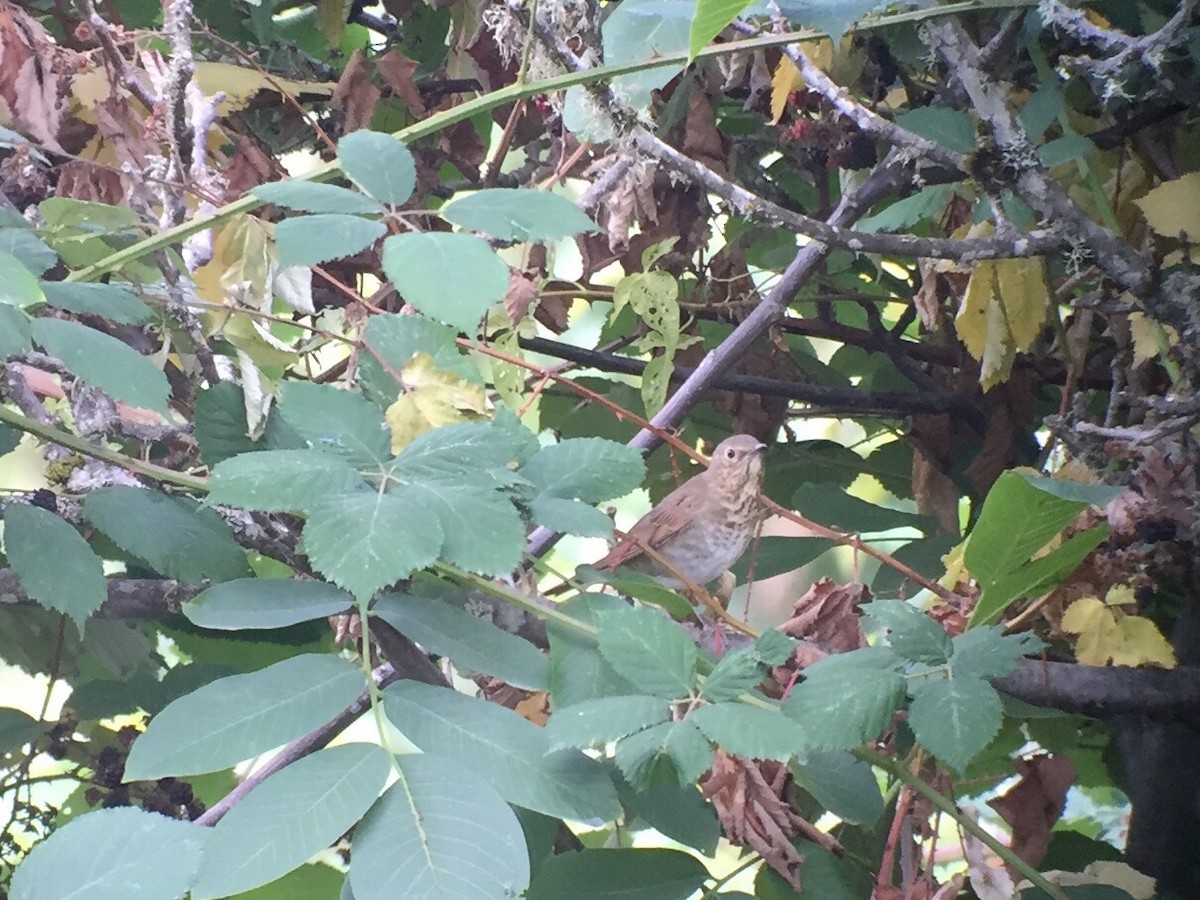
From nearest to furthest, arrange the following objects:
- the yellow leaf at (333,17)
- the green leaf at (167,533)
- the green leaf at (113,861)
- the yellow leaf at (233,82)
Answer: the green leaf at (113,861)
the green leaf at (167,533)
the yellow leaf at (233,82)
the yellow leaf at (333,17)

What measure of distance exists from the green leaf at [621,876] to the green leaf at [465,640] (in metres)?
0.12

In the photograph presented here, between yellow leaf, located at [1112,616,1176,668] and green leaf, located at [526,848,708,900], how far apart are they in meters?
0.32

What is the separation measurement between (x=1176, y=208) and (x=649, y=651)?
21.0 inches

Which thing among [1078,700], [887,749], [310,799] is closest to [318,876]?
[310,799]

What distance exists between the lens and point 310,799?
507 millimetres

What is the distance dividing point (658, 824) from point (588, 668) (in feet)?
0.36

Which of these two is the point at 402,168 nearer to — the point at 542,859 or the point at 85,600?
the point at 85,600

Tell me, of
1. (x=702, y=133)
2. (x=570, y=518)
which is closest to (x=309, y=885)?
(x=570, y=518)

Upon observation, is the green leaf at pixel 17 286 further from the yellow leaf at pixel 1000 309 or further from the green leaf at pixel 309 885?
the yellow leaf at pixel 1000 309

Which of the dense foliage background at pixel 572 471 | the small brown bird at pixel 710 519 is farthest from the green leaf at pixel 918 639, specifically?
the small brown bird at pixel 710 519

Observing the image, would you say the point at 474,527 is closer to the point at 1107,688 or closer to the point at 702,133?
the point at 1107,688

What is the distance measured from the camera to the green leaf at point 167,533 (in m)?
0.69

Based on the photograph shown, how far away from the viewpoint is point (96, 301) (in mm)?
679

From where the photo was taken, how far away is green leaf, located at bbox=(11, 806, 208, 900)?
1.54 ft
